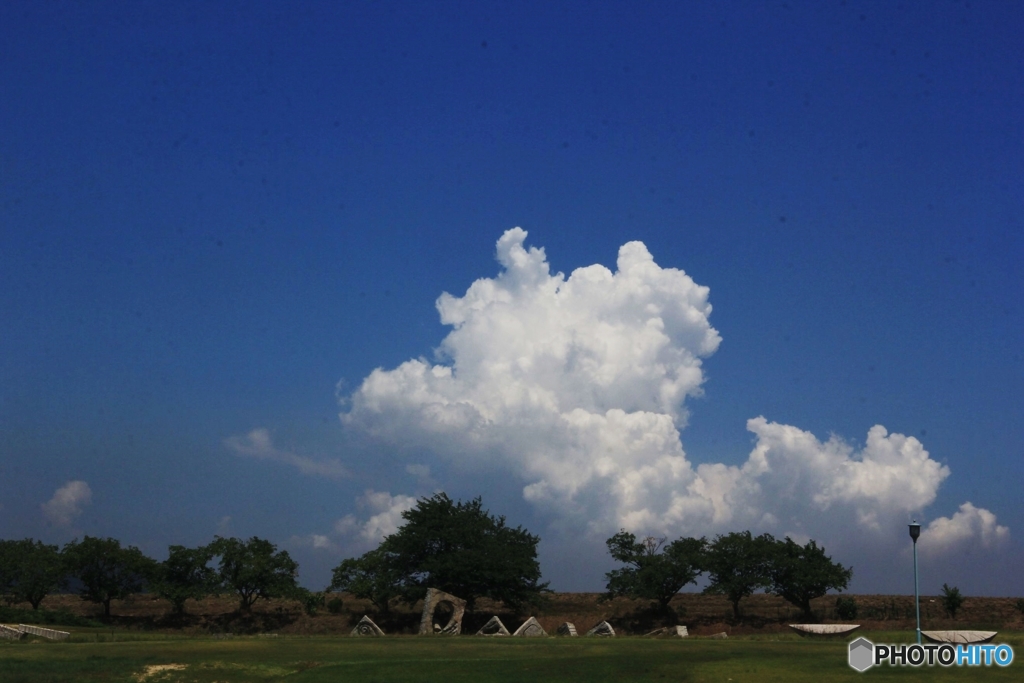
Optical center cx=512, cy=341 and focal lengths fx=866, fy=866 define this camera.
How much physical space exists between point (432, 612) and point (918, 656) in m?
42.2

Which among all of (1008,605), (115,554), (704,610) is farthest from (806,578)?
(115,554)

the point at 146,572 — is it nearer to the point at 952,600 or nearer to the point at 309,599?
the point at 309,599

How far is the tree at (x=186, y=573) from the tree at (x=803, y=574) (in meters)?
50.9

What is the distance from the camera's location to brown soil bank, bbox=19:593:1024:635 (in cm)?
7381

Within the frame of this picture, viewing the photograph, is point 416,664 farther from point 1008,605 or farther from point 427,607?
point 1008,605

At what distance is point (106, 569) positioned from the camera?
79875mm

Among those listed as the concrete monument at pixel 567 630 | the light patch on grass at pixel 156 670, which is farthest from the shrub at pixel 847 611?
the light patch on grass at pixel 156 670

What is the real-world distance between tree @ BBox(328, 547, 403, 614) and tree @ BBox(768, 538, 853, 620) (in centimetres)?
3312

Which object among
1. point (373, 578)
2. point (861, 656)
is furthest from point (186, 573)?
point (861, 656)

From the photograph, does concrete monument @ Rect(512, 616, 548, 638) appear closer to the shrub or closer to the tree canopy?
the tree canopy

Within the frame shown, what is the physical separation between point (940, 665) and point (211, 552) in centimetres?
6844

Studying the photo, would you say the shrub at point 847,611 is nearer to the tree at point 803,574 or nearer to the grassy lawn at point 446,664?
the tree at point 803,574

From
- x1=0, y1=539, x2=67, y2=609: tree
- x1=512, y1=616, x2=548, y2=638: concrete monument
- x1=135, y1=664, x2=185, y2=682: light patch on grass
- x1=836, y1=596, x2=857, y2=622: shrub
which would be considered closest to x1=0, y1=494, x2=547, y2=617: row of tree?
x1=0, y1=539, x2=67, y2=609: tree

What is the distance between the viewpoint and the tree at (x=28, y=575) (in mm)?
76188
